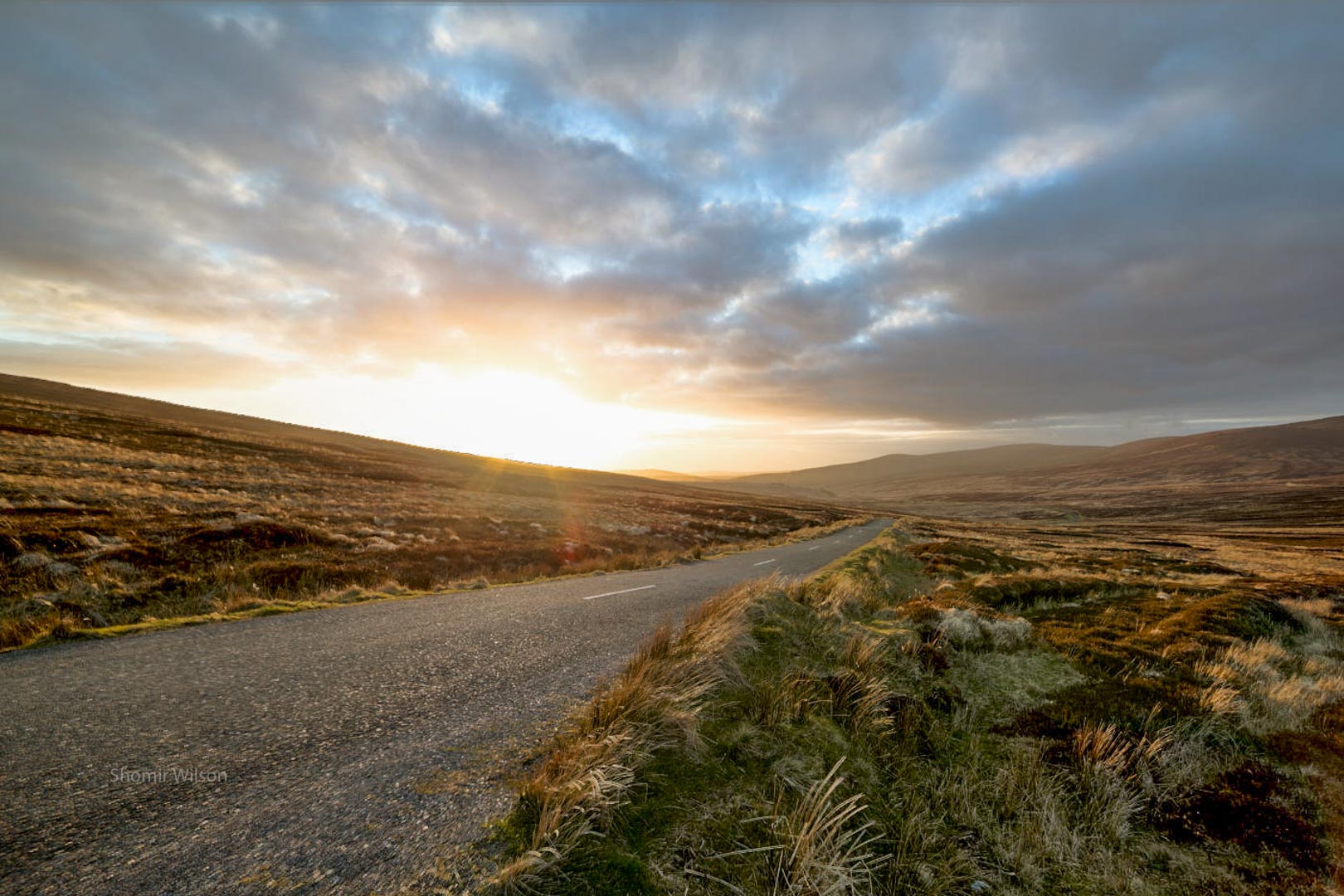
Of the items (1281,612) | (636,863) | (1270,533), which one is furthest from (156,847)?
(1270,533)

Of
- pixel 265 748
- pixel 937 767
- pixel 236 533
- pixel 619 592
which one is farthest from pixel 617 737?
pixel 236 533

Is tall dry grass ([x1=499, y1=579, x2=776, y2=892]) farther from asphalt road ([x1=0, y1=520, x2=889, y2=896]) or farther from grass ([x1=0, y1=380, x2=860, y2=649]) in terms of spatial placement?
grass ([x1=0, y1=380, x2=860, y2=649])

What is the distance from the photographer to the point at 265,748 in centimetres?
452

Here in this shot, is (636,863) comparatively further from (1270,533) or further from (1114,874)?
(1270,533)

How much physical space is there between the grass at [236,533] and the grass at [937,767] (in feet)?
29.0

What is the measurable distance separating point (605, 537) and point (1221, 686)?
29226mm

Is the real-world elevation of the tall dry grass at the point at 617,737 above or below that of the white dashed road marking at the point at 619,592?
above

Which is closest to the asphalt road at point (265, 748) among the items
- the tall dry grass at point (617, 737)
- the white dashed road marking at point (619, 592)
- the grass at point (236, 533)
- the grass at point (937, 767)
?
the tall dry grass at point (617, 737)

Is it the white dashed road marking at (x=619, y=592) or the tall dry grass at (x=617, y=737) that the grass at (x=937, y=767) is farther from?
the white dashed road marking at (x=619, y=592)

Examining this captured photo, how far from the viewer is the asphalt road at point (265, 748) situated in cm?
319

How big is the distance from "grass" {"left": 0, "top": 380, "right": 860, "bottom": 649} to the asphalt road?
3.18 m

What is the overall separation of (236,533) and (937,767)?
71.7 feet

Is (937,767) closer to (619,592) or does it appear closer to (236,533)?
(619,592)

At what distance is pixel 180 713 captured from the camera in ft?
16.5
